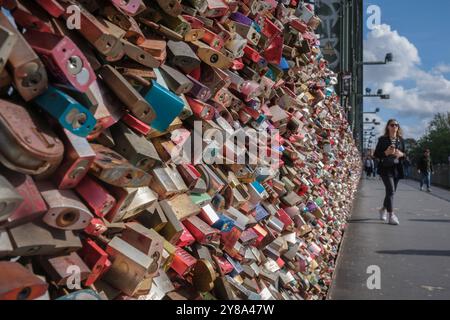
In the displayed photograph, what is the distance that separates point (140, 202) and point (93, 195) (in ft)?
0.51

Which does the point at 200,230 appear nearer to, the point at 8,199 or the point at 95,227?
the point at 95,227

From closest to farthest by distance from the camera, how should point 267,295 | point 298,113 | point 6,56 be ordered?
point 6,56
point 267,295
point 298,113

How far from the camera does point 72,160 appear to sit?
2.88 ft

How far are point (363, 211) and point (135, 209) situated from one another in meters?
9.00

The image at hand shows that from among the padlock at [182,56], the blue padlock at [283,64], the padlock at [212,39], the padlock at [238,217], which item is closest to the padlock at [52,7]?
the padlock at [182,56]

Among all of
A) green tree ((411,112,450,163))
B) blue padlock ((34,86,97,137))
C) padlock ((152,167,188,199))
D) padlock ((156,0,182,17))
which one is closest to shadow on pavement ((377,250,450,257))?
padlock ((152,167,188,199))

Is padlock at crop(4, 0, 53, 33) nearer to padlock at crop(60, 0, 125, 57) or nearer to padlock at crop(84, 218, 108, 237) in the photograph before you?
padlock at crop(60, 0, 125, 57)

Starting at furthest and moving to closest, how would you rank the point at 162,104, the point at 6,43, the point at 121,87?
the point at 162,104, the point at 121,87, the point at 6,43

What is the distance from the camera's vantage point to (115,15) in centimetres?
110

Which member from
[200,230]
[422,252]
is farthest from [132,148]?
[422,252]
